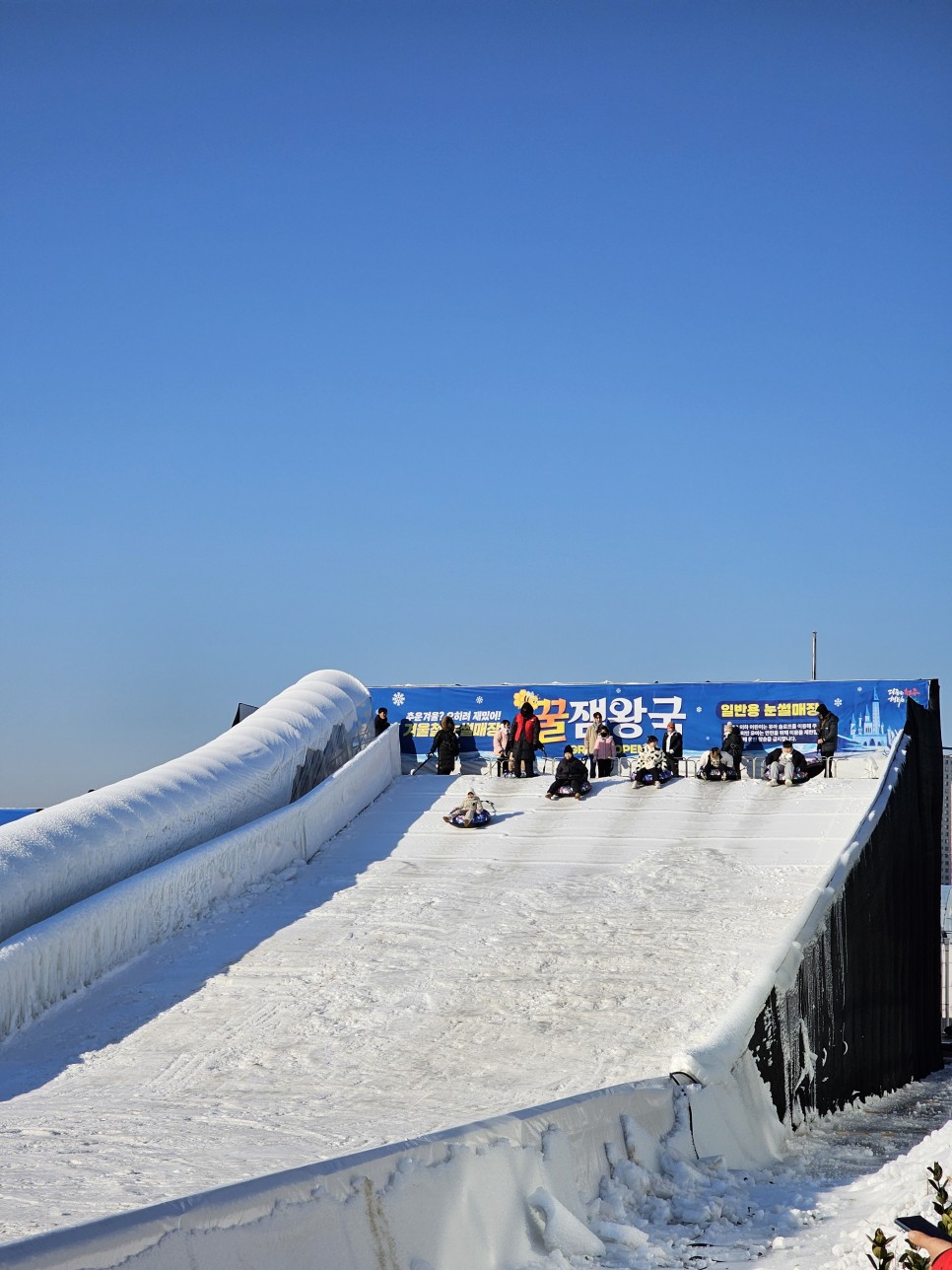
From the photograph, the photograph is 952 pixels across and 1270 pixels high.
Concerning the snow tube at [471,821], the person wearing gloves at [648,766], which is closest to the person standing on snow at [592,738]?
the person wearing gloves at [648,766]

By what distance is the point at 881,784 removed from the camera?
14750mm

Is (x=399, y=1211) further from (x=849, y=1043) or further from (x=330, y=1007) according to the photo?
(x=849, y=1043)

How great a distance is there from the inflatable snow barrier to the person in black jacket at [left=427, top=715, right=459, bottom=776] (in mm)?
2053

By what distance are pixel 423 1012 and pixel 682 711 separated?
49.5ft

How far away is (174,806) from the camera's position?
13.3 metres

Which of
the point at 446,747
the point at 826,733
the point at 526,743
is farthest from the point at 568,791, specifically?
the point at 826,733

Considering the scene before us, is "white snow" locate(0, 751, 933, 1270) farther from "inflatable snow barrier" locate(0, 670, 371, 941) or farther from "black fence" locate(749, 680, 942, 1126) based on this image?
"inflatable snow barrier" locate(0, 670, 371, 941)

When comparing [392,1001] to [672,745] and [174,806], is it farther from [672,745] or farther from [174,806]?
[672,745]

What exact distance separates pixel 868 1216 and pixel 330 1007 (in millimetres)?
4842

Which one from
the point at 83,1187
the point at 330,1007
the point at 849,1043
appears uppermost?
the point at 83,1187

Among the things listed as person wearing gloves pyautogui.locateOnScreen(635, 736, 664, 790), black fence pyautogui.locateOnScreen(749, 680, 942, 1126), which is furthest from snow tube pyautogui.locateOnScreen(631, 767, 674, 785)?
black fence pyautogui.locateOnScreen(749, 680, 942, 1126)

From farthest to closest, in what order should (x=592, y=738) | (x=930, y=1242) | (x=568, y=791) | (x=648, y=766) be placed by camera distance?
(x=592, y=738)
(x=648, y=766)
(x=568, y=791)
(x=930, y=1242)

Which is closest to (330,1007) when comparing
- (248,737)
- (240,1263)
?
(240,1263)

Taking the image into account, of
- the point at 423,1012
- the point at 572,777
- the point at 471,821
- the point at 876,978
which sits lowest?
the point at 876,978
